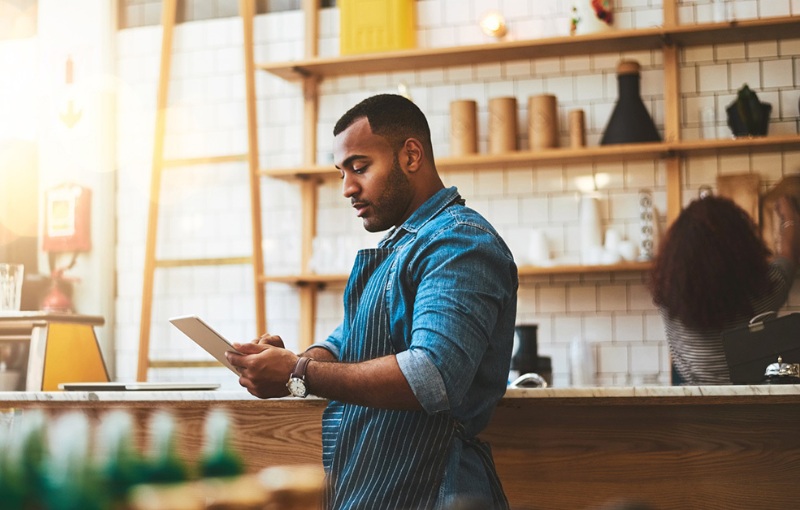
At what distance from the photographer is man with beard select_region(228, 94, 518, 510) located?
1.73m

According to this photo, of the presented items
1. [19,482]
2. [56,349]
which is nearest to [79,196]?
[56,349]

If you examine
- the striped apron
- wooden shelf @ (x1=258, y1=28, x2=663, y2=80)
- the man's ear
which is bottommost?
the striped apron

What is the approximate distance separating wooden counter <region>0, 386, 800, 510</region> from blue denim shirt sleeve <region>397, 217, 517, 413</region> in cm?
66

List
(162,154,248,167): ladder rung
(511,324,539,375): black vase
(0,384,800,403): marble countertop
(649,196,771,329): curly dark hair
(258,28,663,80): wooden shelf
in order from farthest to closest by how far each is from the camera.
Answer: (162,154,248,167): ladder rung, (258,28,663,80): wooden shelf, (511,324,539,375): black vase, (649,196,771,329): curly dark hair, (0,384,800,403): marble countertop

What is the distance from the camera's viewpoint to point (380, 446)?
1.86m

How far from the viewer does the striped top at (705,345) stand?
11.0 feet

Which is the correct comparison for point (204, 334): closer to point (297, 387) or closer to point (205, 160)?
point (297, 387)

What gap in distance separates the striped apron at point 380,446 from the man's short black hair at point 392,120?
23 cm

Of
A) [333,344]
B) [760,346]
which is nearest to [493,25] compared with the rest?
[760,346]

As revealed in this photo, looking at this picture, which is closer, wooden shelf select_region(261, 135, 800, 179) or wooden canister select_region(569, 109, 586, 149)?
wooden shelf select_region(261, 135, 800, 179)

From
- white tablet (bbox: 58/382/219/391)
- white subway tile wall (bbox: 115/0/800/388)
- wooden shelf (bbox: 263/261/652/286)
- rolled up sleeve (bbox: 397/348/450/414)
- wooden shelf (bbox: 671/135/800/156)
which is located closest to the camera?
rolled up sleeve (bbox: 397/348/450/414)

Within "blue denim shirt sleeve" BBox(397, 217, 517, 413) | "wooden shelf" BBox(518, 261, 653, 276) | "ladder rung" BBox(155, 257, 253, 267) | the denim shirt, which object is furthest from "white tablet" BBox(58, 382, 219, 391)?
"ladder rung" BBox(155, 257, 253, 267)

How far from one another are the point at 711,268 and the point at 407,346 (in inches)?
70.3

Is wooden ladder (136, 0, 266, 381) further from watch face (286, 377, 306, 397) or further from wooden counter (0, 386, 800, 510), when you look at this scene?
watch face (286, 377, 306, 397)
